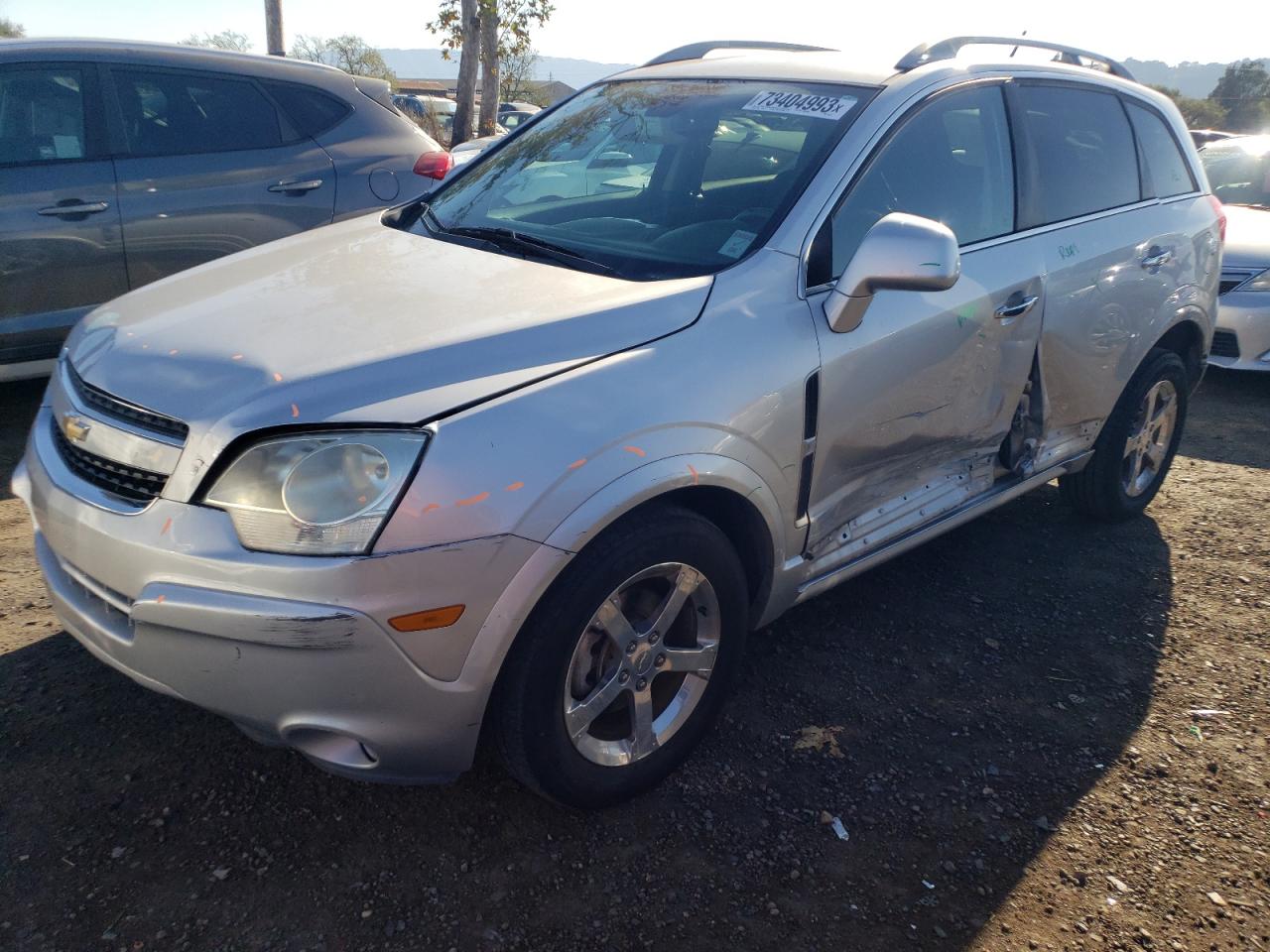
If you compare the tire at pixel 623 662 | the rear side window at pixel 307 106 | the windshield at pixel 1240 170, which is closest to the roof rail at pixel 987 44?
the tire at pixel 623 662

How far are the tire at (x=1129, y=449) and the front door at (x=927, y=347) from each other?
0.93m

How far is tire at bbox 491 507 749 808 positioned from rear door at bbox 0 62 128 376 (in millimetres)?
3427

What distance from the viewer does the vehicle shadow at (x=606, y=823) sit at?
7.18ft

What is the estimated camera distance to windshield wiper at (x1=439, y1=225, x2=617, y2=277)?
270 cm

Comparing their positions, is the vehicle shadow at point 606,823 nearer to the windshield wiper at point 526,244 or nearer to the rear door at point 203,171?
the windshield wiper at point 526,244

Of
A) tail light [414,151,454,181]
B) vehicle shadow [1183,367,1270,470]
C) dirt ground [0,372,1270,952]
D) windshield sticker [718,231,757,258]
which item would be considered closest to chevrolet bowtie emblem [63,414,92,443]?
dirt ground [0,372,1270,952]

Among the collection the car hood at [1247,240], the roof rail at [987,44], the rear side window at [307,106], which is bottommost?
the car hood at [1247,240]

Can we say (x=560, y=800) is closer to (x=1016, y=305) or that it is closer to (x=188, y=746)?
(x=188, y=746)

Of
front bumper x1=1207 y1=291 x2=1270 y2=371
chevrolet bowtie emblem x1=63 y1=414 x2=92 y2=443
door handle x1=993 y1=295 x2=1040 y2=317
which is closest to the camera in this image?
chevrolet bowtie emblem x1=63 y1=414 x2=92 y2=443

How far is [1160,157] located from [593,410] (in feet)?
10.6

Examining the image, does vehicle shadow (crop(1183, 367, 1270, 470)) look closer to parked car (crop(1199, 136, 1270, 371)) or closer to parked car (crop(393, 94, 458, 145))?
parked car (crop(1199, 136, 1270, 371))

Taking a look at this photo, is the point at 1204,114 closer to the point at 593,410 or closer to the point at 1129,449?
the point at 1129,449

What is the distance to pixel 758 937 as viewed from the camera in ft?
7.19

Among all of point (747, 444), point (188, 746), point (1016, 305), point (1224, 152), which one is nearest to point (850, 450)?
point (747, 444)
